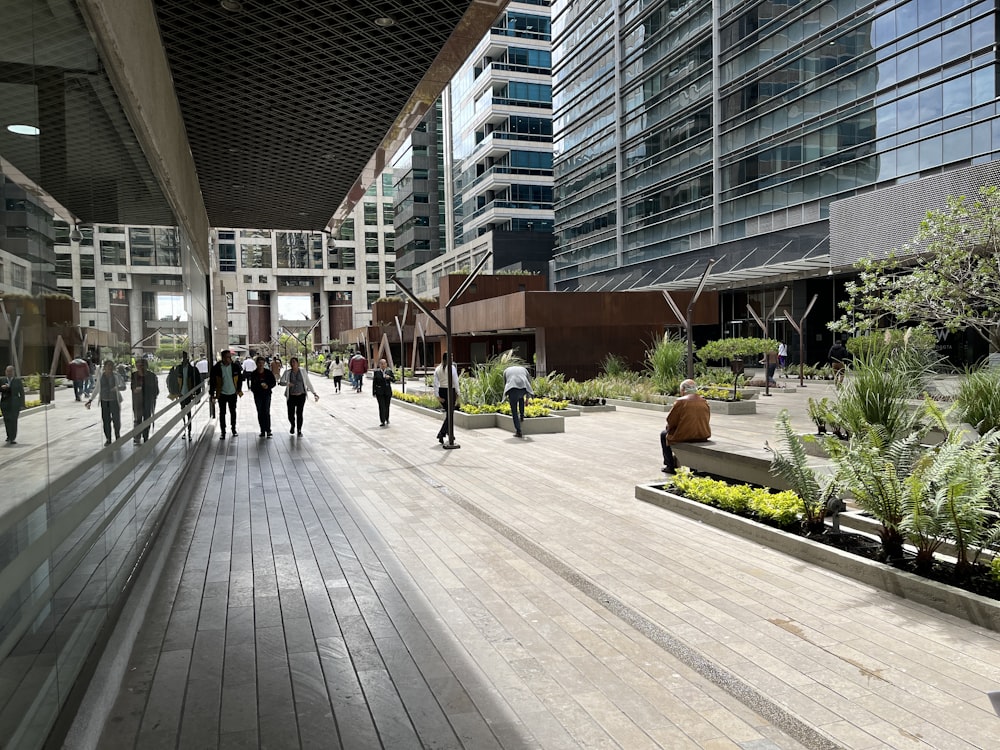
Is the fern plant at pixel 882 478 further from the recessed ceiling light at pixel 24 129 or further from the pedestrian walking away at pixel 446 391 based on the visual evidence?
the pedestrian walking away at pixel 446 391

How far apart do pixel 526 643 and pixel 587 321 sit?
82.7 ft

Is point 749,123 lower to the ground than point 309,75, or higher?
higher

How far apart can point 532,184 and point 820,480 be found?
6759 centimetres

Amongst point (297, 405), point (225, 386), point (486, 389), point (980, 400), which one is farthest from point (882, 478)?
point (486, 389)

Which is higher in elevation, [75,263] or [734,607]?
[75,263]

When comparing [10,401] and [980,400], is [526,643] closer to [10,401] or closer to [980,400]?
[10,401]

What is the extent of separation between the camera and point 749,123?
1645 inches

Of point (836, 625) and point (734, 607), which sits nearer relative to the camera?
point (836, 625)

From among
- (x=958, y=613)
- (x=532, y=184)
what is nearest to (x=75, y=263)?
(x=958, y=613)

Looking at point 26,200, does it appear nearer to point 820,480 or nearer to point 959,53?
point 820,480

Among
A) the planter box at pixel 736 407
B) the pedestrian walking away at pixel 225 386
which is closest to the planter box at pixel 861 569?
the pedestrian walking away at pixel 225 386

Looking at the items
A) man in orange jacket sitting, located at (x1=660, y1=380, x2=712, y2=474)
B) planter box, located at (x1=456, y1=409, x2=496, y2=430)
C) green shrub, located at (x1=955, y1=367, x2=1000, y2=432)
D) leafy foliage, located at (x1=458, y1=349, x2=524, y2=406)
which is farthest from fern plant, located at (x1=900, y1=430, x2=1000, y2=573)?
leafy foliage, located at (x1=458, y1=349, x2=524, y2=406)

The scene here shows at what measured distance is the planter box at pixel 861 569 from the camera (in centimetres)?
454

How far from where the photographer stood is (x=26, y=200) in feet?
9.08
